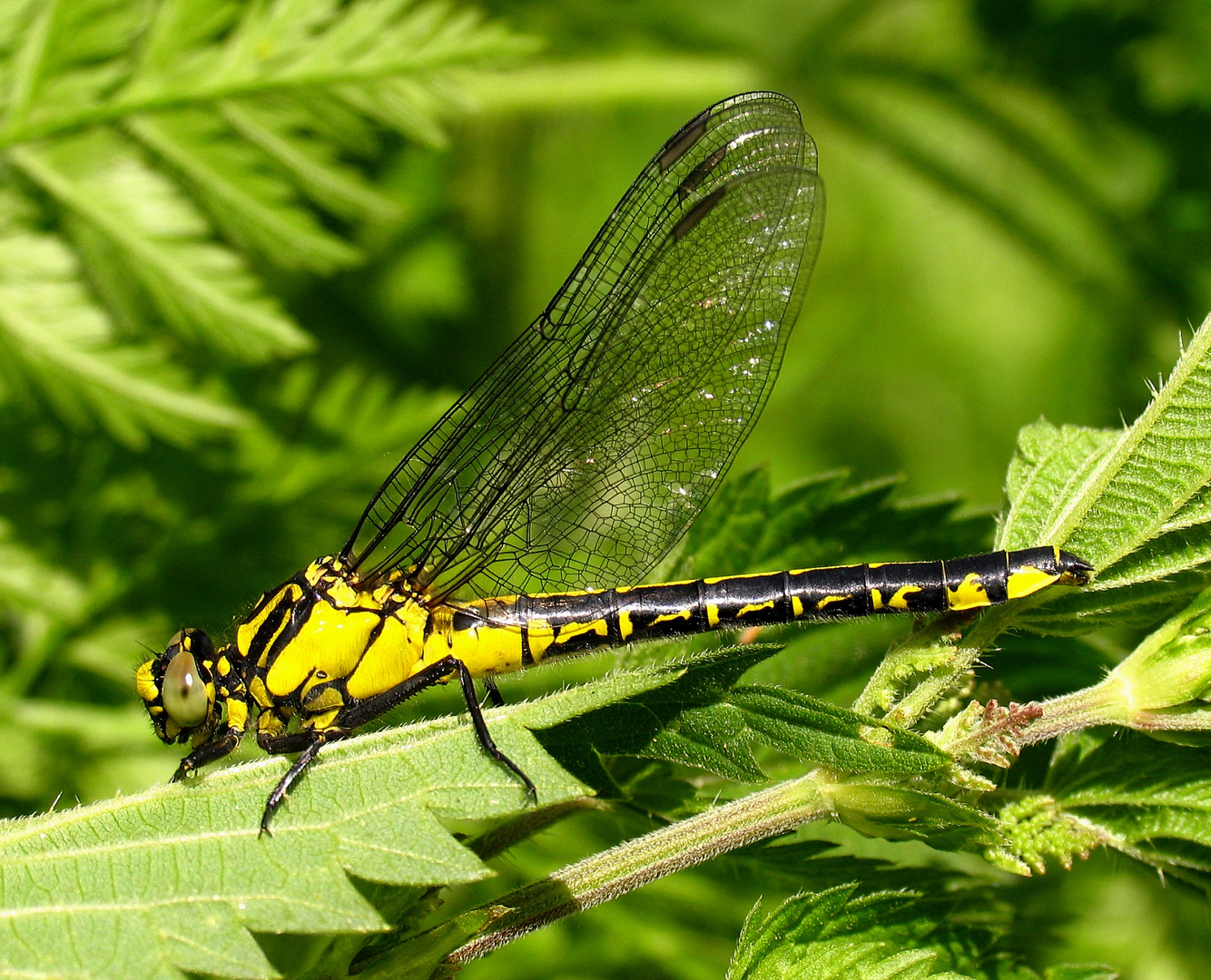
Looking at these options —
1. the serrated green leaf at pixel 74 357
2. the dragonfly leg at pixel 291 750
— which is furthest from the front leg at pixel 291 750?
the serrated green leaf at pixel 74 357

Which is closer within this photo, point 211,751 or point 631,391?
point 211,751

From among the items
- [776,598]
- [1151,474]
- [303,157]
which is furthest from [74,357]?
[1151,474]

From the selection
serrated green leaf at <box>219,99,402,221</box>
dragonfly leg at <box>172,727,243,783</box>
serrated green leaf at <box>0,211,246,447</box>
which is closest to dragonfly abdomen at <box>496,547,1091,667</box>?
dragonfly leg at <box>172,727,243,783</box>

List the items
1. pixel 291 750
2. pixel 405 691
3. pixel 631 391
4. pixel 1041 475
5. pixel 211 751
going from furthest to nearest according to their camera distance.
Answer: pixel 631 391 < pixel 405 691 < pixel 211 751 < pixel 291 750 < pixel 1041 475

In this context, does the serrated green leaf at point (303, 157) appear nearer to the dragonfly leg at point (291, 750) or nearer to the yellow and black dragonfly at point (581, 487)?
the yellow and black dragonfly at point (581, 487)

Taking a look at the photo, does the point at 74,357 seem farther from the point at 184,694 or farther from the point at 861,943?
the point at 861,943

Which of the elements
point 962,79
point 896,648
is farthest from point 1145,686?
point 962,79

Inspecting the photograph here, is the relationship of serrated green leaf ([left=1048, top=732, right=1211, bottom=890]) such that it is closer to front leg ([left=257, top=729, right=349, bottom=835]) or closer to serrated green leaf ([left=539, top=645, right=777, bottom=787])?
serrated green leaf ([left=539, top=645, right=777, bottom=787])
